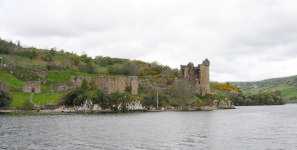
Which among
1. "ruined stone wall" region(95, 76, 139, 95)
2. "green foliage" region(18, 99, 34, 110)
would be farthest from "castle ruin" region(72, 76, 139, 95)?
"green foliage" region(18, 99, 34, 110)

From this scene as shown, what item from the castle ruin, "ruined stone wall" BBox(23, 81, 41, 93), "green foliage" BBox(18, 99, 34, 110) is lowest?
"green foliage" BBox(18, 99, 34, 110)

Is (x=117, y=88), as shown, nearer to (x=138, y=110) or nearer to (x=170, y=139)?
(x=138, y=110)

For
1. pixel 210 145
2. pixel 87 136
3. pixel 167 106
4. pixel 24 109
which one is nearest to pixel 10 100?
pixel 24 109

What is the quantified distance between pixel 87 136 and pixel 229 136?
1937 centimetres

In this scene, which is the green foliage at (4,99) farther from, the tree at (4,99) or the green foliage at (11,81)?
the green foliage at (11,81)

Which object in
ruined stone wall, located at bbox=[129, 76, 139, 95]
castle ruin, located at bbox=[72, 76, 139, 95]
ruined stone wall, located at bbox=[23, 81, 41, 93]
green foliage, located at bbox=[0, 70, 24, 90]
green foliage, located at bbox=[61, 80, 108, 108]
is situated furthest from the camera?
ruined stone wall, located at bbox=[129, 76, 139, 95]

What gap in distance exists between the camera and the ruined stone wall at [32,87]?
554 feet

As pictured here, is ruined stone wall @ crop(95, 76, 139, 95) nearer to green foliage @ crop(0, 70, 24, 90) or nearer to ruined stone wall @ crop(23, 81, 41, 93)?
Result: ruined stone wall @ crop(23, 81, 41, 93)

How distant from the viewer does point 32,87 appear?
558 ft

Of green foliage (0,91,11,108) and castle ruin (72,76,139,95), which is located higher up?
castle ruin (72,76,139,95)

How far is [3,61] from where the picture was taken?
19288 cm

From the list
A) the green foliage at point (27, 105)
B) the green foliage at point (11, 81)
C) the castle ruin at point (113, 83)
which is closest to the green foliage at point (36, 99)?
the green foliage at point (27, 105)

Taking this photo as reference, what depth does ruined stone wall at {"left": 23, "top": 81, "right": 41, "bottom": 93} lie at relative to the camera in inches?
6654

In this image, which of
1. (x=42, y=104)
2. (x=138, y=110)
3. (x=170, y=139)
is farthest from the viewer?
(x=138, y=110)
